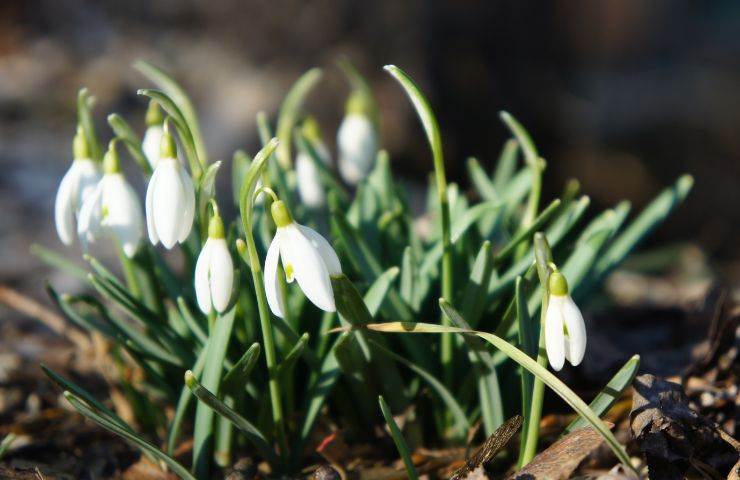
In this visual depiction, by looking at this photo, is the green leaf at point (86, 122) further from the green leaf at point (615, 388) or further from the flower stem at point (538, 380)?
the green leaf at point (615, 388)

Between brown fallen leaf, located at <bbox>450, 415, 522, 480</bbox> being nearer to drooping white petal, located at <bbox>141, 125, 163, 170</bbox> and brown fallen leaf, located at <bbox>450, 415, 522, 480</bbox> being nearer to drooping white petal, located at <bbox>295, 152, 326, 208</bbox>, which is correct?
drooping white petal, located at <bbox>295, 152, 326, 208</bbox>

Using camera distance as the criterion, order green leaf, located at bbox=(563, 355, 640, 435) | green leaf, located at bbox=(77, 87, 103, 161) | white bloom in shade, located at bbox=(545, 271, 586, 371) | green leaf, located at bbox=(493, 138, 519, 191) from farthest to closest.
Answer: green leaf, located at bbox=(493, 138, 519, 191) < green leaf, located at bbox=(77, 87, 103, 161) < green leaf, located at bbox=(563, 355, 640, 435) < white bloom in shade, located at bbox=(545, 271, 586, 371)

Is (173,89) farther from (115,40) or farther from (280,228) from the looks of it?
(115,40)

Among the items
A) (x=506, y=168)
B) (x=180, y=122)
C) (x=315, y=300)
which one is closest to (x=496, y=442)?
(x=315, y=300)

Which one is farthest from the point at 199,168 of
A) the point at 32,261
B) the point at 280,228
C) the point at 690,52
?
the point at 690,52

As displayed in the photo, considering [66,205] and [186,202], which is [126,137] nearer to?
[66,205]

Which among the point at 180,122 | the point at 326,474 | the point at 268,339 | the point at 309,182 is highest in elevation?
the point at 180,122

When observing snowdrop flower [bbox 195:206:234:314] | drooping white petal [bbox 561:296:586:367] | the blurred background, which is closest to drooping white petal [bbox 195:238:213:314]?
snowdrop flower [bbox 195:206:234:314]
